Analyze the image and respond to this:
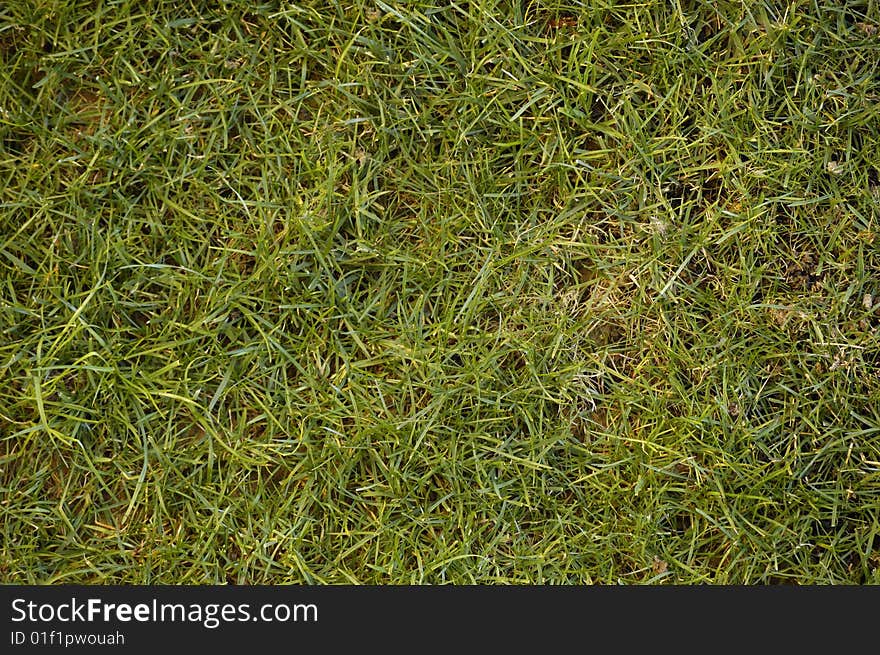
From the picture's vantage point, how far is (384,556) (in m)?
2.18

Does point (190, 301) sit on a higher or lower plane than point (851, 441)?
higher

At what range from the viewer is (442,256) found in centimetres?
223

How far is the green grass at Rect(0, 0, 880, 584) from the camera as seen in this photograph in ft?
7.14

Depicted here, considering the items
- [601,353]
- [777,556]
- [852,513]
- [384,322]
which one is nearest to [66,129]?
[384,322]

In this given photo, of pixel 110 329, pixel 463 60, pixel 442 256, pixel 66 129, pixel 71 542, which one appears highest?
pixel 463 60

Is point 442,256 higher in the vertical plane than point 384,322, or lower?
higher

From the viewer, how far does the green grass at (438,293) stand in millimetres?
2178

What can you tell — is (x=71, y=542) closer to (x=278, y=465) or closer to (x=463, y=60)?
(x=278, y=465)

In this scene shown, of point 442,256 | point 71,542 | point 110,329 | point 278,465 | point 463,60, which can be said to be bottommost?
point 71,542

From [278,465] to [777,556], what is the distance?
1.34 m

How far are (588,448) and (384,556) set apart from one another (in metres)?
0.61

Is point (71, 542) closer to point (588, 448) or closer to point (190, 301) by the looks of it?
point (190, 301)

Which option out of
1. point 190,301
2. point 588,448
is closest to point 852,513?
point 588,448

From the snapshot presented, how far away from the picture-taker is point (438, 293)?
2225 millimetres
